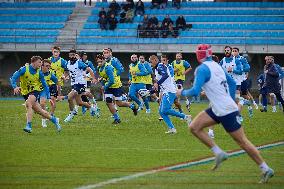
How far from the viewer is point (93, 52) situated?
5006 centimetres

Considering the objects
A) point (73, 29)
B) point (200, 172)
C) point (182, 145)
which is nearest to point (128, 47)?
point (73, 29)

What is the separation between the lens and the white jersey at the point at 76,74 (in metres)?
26.2

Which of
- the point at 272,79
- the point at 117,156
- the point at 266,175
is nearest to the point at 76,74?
the point at 272,79

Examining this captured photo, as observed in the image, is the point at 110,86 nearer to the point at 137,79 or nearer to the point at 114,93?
the point at 114,93

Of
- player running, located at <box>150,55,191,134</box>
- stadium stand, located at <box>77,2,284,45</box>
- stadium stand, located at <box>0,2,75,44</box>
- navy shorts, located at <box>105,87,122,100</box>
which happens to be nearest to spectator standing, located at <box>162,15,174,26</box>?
stadium stand, located at <box>77,2,284,45</box>

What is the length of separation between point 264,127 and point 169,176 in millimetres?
11249

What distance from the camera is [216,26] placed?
49.7 metres

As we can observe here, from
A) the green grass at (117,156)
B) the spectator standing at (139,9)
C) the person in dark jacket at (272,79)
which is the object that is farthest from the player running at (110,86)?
the spectator standing at (139,9)

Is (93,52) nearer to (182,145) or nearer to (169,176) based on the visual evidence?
(182,145)

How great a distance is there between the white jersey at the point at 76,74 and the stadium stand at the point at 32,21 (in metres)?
24.9

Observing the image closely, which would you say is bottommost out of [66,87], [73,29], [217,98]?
[66,87]

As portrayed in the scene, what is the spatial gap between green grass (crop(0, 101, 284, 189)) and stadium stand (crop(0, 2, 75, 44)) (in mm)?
28404

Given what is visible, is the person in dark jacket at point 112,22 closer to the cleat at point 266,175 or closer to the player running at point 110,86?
the player running at point 110,86

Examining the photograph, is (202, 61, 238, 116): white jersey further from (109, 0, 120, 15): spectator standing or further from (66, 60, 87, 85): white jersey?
(109, 0, 120, 15): spectator standing
